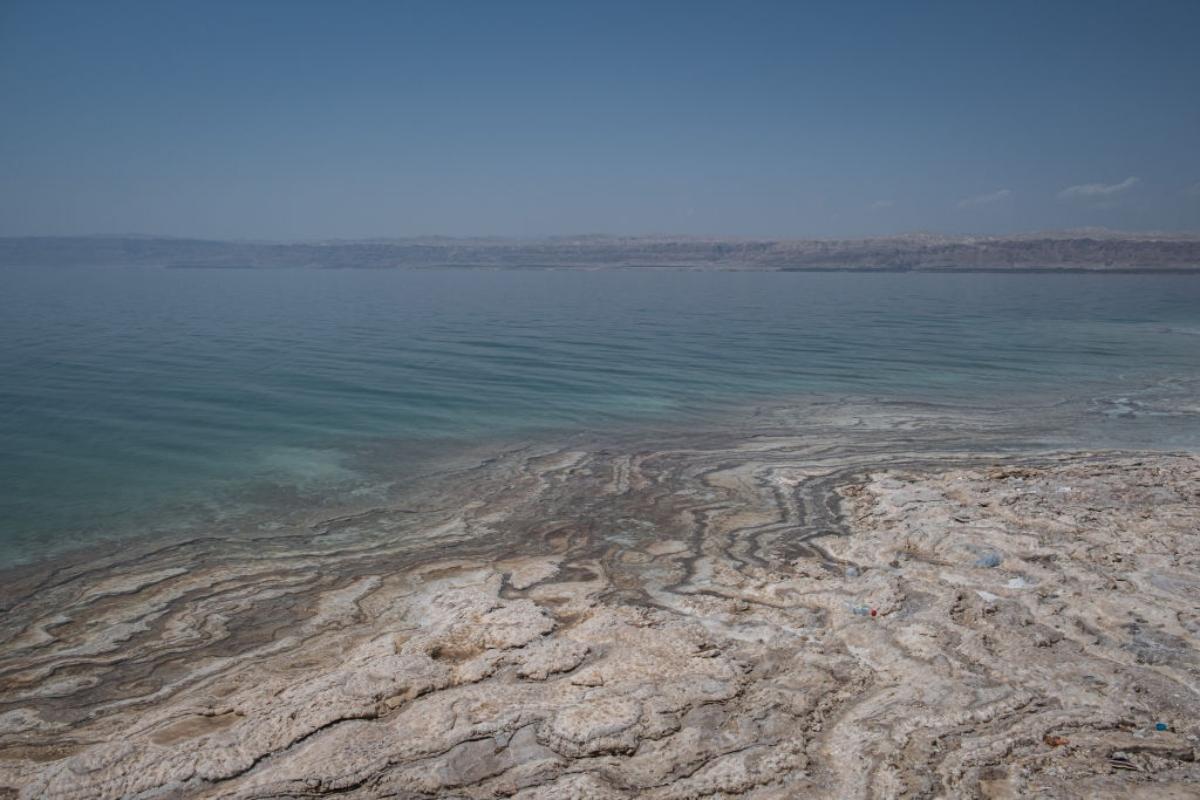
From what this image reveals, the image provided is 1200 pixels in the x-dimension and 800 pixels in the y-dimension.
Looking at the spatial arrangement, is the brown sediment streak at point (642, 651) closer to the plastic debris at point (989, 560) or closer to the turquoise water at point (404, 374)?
the plastic debris at point (989, 560)

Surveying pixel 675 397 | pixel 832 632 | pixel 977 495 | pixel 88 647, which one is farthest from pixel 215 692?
pixel 675 397

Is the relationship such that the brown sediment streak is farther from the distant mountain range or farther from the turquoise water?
the distant mountain range

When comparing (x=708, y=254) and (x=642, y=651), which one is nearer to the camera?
(x=642, y=651)

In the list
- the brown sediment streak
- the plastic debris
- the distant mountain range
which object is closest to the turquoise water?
the brown sediment streak

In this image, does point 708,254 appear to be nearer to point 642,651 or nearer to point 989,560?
point 989,560

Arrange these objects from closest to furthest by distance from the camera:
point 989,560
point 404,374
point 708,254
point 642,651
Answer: point 642,651 < point 989,560 < point 404,374 < point 708,254

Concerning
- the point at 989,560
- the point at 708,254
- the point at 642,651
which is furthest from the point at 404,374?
the point at 708,254
